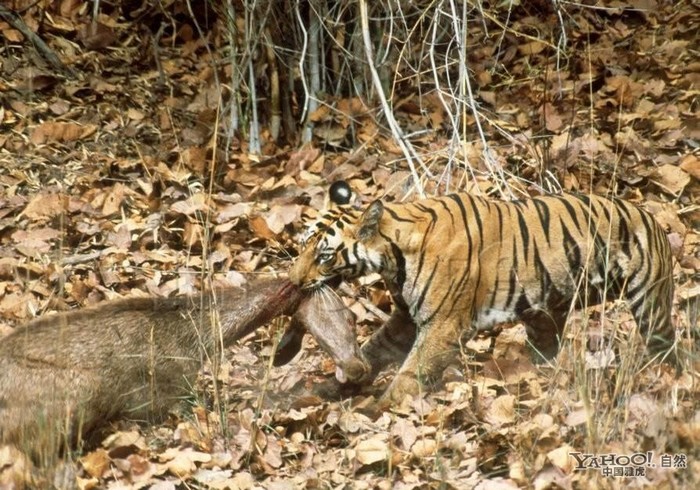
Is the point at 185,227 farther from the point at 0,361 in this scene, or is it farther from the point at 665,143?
the point at 665,143

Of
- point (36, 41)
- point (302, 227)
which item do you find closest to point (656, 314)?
point (302, 227)

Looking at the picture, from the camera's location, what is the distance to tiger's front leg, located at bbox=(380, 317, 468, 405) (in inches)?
233

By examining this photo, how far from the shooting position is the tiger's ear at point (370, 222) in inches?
230

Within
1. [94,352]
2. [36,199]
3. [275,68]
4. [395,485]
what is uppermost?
[275,68]

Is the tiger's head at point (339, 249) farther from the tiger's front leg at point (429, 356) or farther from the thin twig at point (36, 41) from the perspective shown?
the thin twig at point (36, 41)

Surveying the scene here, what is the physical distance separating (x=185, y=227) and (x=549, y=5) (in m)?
5.26

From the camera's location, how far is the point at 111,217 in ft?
25.6

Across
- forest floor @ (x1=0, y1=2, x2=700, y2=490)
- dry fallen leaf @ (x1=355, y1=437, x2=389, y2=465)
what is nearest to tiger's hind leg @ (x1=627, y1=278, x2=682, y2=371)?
forest floor @ (x1=0, y1=2, x2=700, y2=490)

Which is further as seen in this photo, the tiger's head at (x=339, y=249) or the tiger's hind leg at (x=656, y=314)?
the tiger's hind leg at (x=656, y=314)

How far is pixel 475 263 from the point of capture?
6.07 m

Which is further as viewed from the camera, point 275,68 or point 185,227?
point 275,68

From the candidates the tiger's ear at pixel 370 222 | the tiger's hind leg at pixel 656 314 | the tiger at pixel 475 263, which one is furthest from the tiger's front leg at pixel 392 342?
the tiger's hind leg at pixel 656 314

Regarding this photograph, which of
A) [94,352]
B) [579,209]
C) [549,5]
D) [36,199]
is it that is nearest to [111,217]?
[36,199]

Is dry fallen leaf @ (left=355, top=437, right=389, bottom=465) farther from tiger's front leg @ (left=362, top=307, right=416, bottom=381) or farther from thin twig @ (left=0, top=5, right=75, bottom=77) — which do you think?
thin twig @ (left=0, top=5, right=75, bottom=77)
